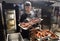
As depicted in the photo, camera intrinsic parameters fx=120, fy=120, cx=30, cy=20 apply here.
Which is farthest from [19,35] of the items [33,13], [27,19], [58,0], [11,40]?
[58,0]

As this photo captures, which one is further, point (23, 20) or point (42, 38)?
point (23, 20)

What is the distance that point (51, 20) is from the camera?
1712mm

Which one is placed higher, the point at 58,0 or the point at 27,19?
the point at 58,0

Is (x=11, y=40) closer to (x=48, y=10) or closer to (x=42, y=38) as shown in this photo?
(x=42, y=38)

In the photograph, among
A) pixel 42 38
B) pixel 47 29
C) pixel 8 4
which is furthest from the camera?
pixel 47 29

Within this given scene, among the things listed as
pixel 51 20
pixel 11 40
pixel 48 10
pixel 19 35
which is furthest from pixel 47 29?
pixel 11 40

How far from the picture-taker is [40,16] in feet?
5.57

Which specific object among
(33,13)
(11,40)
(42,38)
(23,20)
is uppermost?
(33,13)

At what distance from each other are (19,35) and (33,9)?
43 centimetres

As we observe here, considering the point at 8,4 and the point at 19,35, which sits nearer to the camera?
the point at 8,4

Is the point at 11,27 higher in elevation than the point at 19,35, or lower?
higher

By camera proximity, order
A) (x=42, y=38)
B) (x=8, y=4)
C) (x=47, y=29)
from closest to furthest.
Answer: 1. (x=42, y=38)
2. (x=8, y=4)
3. (x=47, y=29)

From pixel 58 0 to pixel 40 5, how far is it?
265 mm

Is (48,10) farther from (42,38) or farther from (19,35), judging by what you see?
(19,35)
